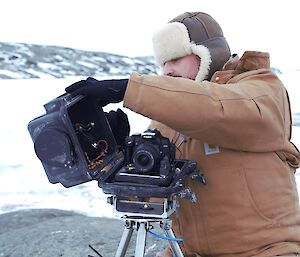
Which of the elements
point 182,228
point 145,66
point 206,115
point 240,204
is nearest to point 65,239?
point 182,228

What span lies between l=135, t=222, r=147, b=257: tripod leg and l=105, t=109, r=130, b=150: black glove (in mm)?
429

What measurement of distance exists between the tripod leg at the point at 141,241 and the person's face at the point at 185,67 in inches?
25.8

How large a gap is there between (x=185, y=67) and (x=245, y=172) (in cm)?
50

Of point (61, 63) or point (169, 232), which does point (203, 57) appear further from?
point (61, 63)

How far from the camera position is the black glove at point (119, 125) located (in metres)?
2.07

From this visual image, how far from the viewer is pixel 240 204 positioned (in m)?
1.89

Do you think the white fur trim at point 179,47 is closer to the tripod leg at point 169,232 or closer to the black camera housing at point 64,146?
the black camera housing at point 64,146

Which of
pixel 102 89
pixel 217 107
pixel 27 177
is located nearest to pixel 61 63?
pixel 27 177

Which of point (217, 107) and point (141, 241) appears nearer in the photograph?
point (217, 107)

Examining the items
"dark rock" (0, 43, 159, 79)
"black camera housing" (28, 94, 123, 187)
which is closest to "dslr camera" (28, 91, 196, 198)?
"black camera housing" (28, 94, 123, 187)

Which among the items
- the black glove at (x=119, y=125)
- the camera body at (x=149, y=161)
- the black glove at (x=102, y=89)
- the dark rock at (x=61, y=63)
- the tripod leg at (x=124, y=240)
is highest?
the black glove at (x=102, y=89)

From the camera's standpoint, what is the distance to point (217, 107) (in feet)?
5.21

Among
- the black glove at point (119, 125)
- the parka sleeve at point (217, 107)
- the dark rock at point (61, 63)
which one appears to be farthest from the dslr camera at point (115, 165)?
the dark rock at point (61, 63)

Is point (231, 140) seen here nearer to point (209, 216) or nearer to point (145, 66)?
point (209, 216)
